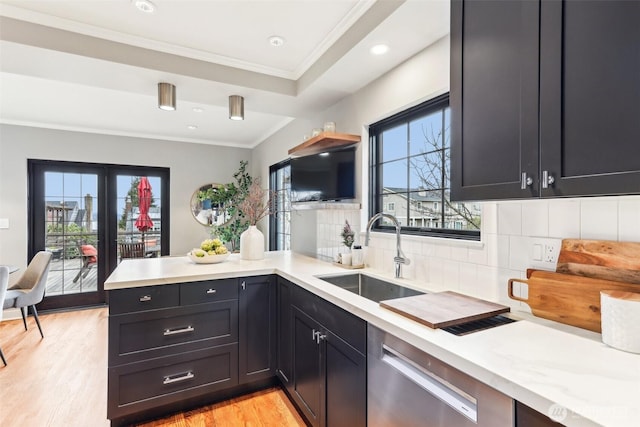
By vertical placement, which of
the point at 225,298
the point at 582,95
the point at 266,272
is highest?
the point at 582,95

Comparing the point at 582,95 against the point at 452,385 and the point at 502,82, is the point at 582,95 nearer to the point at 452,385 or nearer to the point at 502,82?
the point at 502,82

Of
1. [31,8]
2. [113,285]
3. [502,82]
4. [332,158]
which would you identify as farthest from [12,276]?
[502,82]

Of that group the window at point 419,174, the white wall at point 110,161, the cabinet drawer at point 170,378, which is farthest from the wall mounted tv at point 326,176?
the white wall at point 110,161

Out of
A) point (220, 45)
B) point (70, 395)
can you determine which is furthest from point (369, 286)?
point (70, 395)

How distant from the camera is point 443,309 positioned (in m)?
1.33

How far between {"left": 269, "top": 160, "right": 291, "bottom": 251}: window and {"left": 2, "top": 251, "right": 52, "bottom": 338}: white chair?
2637mm

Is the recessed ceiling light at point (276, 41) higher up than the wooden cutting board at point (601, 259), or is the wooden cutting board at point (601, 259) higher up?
the recessed ceiling light at point (276, 41)

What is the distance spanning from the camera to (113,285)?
1955 millimetres

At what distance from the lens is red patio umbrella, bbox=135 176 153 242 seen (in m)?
4.92

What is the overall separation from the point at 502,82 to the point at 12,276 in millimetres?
5824

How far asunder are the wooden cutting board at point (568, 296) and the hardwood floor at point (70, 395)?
163 cm

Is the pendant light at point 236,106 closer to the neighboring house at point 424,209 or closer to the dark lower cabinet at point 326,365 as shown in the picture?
the neighboring house at point 424,209

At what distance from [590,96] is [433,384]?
1.02m

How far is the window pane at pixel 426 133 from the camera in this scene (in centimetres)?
198
